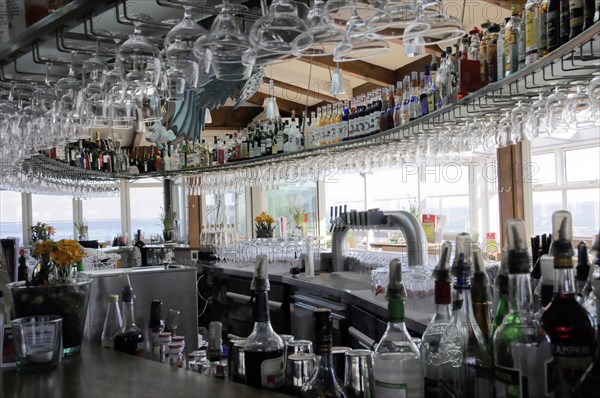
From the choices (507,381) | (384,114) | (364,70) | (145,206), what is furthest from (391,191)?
(507,381)

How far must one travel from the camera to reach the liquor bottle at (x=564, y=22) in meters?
2.25

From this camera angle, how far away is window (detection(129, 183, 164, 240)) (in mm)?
14383

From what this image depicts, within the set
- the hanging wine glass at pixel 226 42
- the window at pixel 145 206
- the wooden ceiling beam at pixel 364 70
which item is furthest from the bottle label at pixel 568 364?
the window at pixel 145 206

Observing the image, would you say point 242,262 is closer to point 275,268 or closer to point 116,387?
point 275,268

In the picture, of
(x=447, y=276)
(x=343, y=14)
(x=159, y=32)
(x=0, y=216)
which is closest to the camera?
(x=447, y=276)

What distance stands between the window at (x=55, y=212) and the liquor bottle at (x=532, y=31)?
12.9 meters

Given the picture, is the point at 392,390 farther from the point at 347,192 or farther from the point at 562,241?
the point at 347,192

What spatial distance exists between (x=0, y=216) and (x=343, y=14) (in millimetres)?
13885

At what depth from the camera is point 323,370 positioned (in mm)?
1179

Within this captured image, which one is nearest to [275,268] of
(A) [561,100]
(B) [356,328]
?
(B) [356,328]

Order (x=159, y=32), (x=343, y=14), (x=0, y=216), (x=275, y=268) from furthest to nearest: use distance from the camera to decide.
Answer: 1. (x=0, y=216)
2. (x=275, y=268)
3. (x=159, y=32)
4. (x=343, y=14)

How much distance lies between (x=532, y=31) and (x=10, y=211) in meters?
13.5

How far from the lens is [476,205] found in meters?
10.6

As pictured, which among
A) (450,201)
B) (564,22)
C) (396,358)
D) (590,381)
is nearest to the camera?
(590,381)
